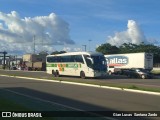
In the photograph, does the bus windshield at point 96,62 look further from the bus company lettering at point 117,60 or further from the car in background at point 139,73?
the bus company lettering at point 117,60

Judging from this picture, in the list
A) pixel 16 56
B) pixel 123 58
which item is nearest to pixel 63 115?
pixel 123 58

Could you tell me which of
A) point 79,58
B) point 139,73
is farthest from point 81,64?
point 139,73

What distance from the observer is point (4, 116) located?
37.3 feet

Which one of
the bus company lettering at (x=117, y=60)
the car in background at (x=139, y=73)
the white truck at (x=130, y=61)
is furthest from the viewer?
the bus company lettering at (x=117, y=60)

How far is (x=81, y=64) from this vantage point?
44.3 metres

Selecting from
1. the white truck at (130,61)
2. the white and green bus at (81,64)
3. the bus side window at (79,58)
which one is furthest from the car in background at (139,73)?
the bus side window at (79,58)

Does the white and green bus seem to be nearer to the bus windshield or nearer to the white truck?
the bus windshield

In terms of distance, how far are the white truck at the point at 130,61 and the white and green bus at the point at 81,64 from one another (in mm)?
10540

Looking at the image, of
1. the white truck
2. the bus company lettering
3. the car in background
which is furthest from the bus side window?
the bus company lettering

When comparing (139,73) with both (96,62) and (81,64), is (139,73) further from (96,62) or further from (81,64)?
(81,64)

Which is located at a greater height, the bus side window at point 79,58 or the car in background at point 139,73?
the bus side window at point 79,58

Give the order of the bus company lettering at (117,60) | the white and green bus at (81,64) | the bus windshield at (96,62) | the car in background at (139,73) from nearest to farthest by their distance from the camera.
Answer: the bus windshield at (96,62) → the white and green bus at (81,64) → the car in background at (139,73) → the bus company lettering at (117,60)

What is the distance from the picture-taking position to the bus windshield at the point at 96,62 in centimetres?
4278

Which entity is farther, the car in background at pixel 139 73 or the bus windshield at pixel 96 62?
the car in background at pixel 139 73
